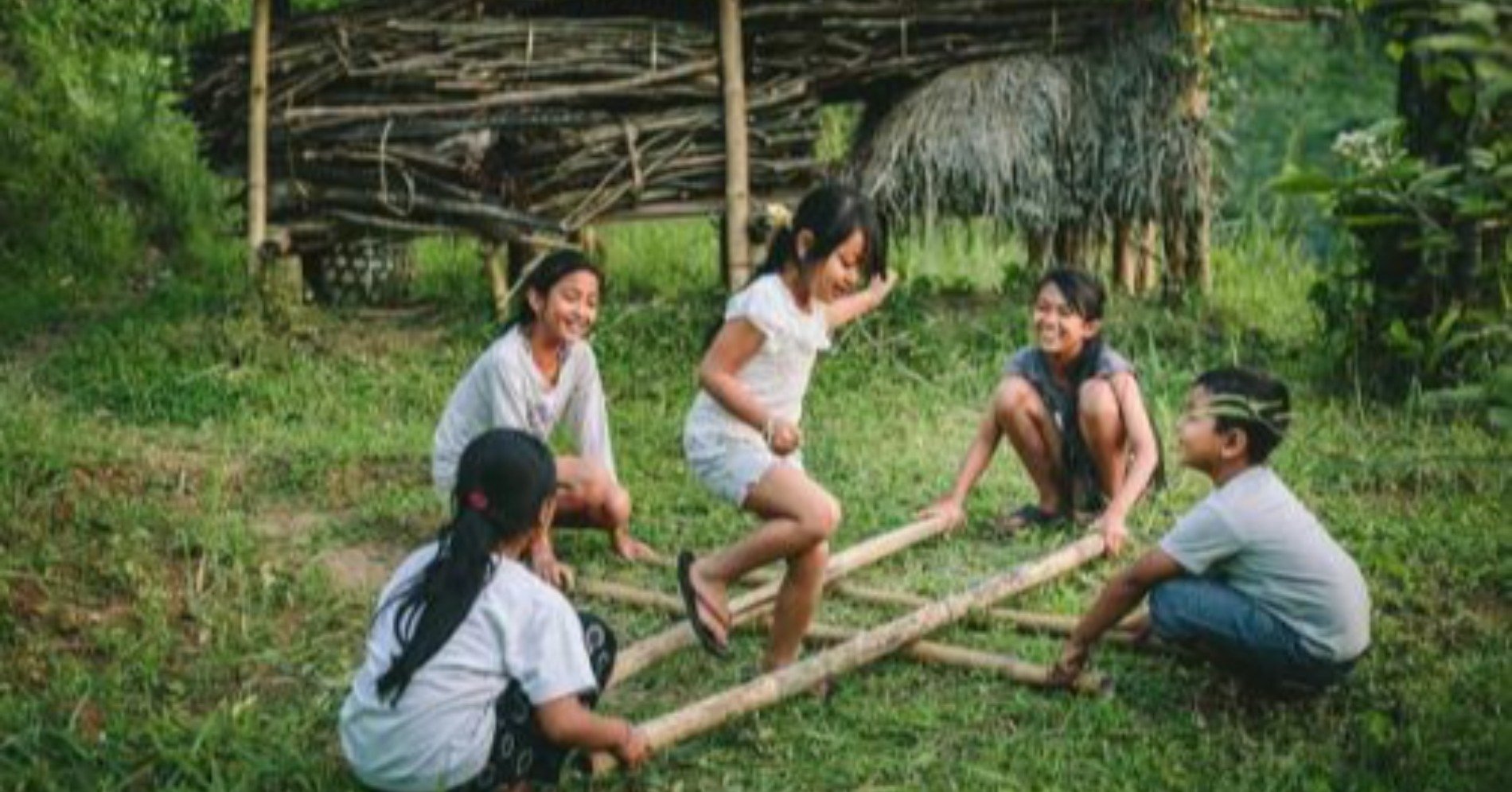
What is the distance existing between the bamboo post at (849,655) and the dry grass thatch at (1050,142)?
11.7ft

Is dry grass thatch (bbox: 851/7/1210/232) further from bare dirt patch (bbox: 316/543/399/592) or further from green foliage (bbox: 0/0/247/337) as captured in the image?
bare dirt patch (bbox: 316/543/399/592)

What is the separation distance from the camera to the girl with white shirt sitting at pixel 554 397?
5258 millimetres

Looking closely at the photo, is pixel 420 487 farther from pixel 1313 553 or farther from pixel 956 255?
pixel 956 255

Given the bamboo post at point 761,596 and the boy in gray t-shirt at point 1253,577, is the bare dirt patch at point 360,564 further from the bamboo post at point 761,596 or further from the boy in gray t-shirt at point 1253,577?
the boy in gray t-shirt at point 1253,577

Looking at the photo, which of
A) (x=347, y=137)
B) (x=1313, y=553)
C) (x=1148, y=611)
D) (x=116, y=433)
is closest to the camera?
(x=1313, y=553)

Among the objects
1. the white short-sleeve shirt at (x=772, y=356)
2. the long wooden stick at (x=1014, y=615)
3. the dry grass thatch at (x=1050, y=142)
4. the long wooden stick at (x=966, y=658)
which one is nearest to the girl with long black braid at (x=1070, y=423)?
the long wooden stick at (x=1014, y=615)

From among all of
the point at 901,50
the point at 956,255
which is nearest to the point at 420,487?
the point at 901,50

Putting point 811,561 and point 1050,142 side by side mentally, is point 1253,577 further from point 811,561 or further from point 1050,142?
point 1050,142

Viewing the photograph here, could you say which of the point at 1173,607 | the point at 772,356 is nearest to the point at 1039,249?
the point at 772,356

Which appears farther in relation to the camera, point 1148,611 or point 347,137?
point 347,137

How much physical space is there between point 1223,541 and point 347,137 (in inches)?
225

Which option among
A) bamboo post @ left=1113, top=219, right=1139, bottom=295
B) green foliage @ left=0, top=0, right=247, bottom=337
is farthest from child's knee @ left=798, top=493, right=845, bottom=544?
green foliage @ left=0, top=0, right=247, bottom=337

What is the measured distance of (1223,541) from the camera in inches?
175

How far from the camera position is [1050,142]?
909cm
